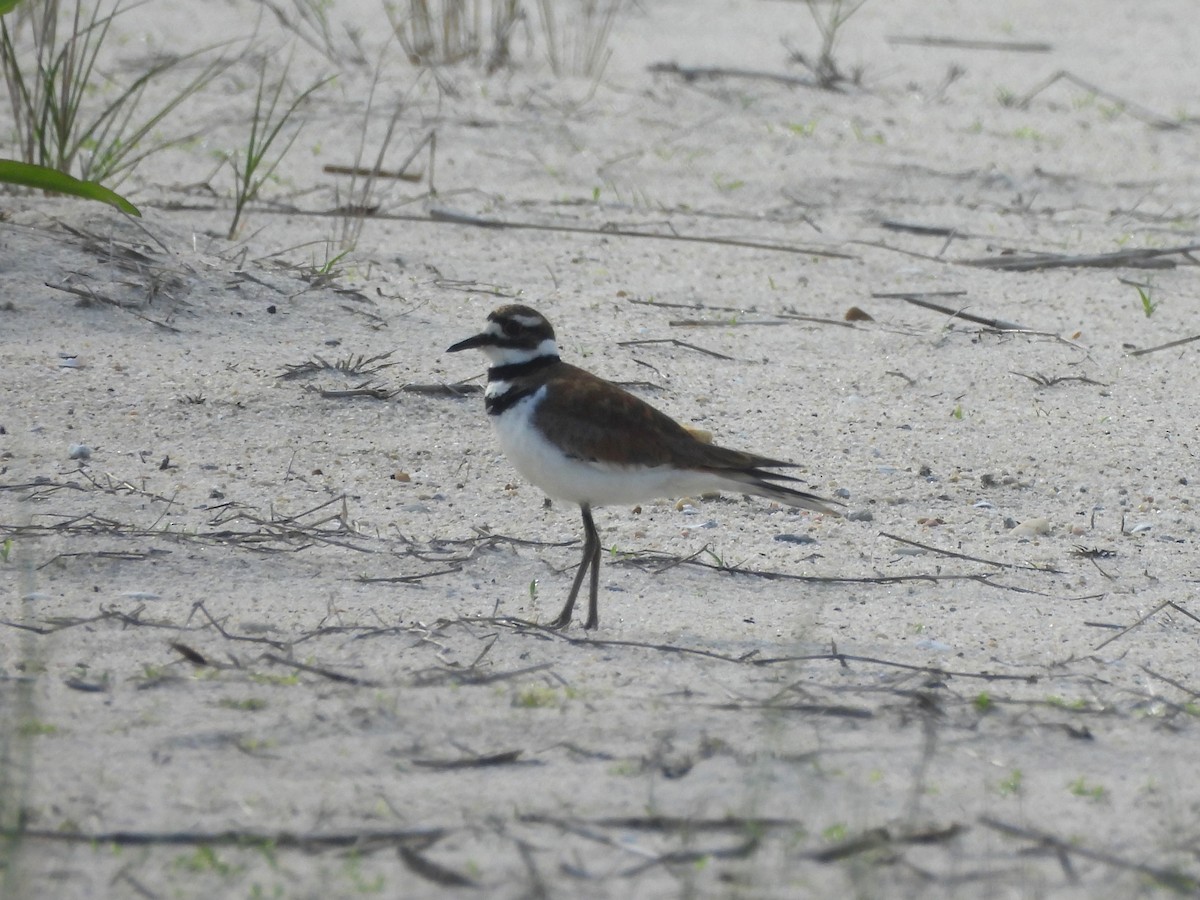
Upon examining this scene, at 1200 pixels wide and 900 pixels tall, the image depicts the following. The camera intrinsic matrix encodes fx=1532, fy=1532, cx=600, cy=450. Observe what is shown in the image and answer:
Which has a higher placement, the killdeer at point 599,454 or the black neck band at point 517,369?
the black neck band at point 517,369

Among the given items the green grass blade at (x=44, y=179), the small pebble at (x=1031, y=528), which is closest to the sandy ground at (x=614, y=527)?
the small pebble at (x=1031, y=528)

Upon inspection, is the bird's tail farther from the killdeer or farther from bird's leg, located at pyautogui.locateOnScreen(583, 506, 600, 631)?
bird's leg, located at pyautogui.locateOnScreen(583, 506, 600, 631)

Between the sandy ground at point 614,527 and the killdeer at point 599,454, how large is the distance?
0.32m

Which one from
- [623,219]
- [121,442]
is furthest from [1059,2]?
[121,442]

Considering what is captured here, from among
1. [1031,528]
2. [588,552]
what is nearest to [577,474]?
[588,552]

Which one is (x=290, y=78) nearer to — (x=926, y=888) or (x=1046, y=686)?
(x=1046, y=686)

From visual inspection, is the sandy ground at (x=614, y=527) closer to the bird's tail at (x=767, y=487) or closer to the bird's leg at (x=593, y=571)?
the bird's leg at (x=593, y=571)

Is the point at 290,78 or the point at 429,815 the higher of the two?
the point at 290,78

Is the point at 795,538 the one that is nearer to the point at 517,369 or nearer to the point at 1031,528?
the point at 1031,528

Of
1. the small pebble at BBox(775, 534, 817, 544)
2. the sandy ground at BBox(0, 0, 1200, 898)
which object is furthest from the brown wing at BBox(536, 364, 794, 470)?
the small pebble at BBox(775, 534, 817, 544)

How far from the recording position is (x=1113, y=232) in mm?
7527

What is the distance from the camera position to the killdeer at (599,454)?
13.0ft

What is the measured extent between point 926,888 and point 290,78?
7.22 metres

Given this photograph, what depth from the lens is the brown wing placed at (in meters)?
3.96
